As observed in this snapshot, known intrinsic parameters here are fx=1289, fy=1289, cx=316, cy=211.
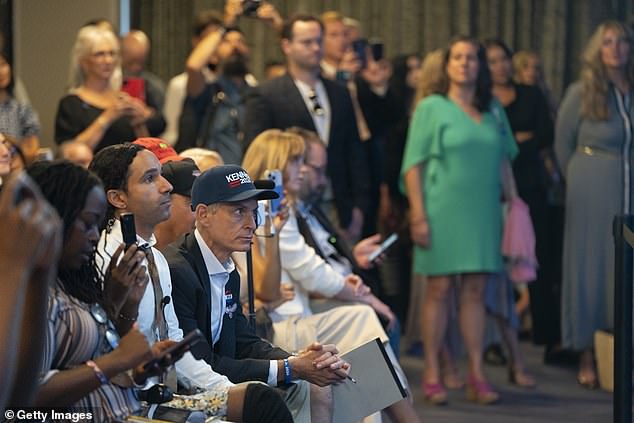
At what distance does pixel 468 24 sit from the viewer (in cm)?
833

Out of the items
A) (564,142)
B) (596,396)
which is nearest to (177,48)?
(564,142)

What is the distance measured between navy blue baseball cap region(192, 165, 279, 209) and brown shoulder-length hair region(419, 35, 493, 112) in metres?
2.35

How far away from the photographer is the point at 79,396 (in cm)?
259

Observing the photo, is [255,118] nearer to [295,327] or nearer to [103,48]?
[103,48]

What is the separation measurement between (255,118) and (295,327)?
156 cm

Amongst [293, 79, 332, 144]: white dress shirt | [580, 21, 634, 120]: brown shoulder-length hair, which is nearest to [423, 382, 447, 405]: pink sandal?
[293, 79, 332, 144]: white dress shirt

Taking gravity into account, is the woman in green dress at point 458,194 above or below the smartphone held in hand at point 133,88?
below

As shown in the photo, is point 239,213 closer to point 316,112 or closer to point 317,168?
point 317,168

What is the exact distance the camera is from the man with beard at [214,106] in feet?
19.7

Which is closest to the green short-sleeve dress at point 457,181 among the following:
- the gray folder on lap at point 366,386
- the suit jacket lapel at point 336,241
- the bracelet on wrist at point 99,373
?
the suit jacket lapel at point 336,241

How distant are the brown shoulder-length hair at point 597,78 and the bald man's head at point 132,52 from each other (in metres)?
2.20

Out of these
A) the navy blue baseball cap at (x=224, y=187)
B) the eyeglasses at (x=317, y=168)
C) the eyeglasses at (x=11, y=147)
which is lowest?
the eyeglasses at (x=317, y=168)

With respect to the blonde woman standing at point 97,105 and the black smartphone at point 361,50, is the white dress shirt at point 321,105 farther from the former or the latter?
the black smartphone at point 361,50

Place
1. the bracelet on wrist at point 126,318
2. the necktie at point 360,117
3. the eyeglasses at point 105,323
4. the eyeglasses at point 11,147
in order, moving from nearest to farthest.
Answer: the eyeglasses at point 105,323 < the bracelet on wrist at point 126,318 < the eyeglasses at point 11,147 < the necktie at point 360,117
